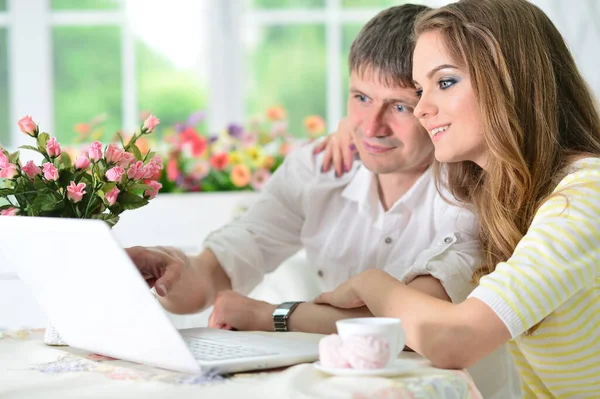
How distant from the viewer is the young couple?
4.22 feet

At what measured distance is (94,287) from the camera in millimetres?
1157

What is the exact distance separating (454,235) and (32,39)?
2814 millimetres

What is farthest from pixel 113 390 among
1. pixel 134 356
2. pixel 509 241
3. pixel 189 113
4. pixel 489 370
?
pixel 189 113

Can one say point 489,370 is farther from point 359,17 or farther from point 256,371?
point 359,17

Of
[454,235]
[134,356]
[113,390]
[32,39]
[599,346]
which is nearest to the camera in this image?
[113,390]

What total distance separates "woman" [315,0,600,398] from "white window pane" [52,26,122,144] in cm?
263

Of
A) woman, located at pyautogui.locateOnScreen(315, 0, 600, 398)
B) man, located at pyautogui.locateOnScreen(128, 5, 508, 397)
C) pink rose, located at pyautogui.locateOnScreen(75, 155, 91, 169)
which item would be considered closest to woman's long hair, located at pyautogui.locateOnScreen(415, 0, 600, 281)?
woman, located at pyautogui.locateOnScreen(315, 0, 600, 398)

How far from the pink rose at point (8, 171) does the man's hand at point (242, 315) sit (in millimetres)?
506

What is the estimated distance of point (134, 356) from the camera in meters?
1.23

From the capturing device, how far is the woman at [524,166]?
51.1 inches

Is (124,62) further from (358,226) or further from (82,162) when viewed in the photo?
(82,162)

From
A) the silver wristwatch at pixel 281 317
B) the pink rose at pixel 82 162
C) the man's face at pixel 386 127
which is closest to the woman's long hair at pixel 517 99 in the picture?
the man's face at pixel 386 127

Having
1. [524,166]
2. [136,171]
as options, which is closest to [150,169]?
[136,171]

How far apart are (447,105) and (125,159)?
1.81ft
